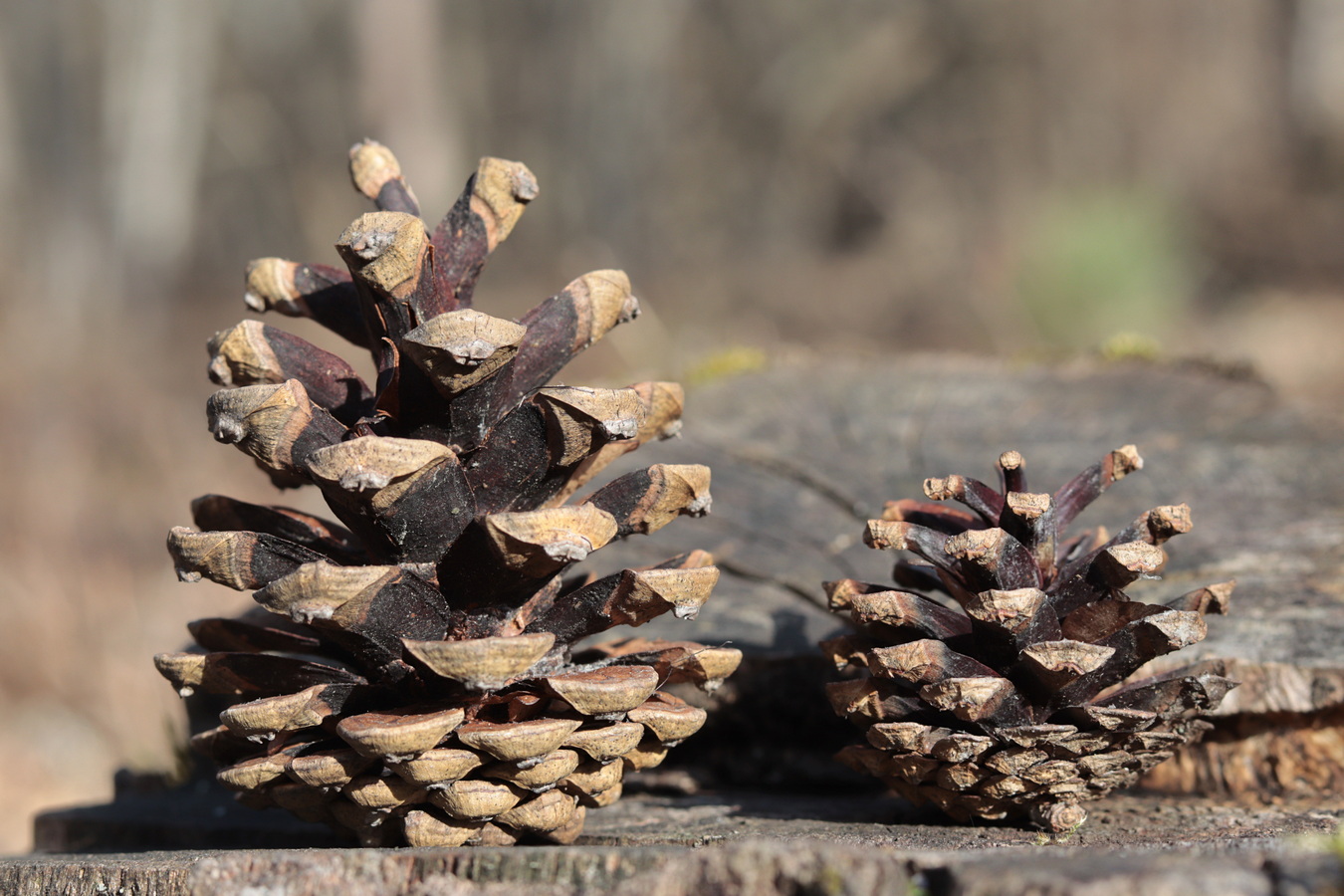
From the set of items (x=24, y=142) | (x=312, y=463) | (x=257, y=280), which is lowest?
(x=312, y=463)

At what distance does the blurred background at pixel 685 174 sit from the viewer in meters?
5.15

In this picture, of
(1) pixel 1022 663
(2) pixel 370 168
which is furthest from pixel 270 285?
(1) pixel 1022 663

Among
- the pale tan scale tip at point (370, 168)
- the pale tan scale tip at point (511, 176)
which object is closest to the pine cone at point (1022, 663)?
the pale tan scale tip at point (511, 176)

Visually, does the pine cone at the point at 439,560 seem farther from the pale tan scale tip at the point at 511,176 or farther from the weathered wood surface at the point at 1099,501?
the weathered wood surface at the point at 1099,501

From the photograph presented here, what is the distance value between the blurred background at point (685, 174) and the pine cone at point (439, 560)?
312 centimetres

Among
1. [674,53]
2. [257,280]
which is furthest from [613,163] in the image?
[257,280]

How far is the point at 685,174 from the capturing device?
372 inches

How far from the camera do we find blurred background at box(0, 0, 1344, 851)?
5.15m

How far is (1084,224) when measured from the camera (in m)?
5.28

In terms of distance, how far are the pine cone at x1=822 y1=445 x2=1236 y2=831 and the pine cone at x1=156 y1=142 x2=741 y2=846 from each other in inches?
6.8

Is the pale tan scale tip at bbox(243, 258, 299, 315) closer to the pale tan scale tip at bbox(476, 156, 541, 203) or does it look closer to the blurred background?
the pale tan scale tip at bbox(476, 156, 541, 203)

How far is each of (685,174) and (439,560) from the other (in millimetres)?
8864

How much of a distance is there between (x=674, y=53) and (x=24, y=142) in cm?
553

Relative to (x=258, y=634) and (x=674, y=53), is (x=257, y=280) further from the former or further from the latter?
(x=674, y=53)
